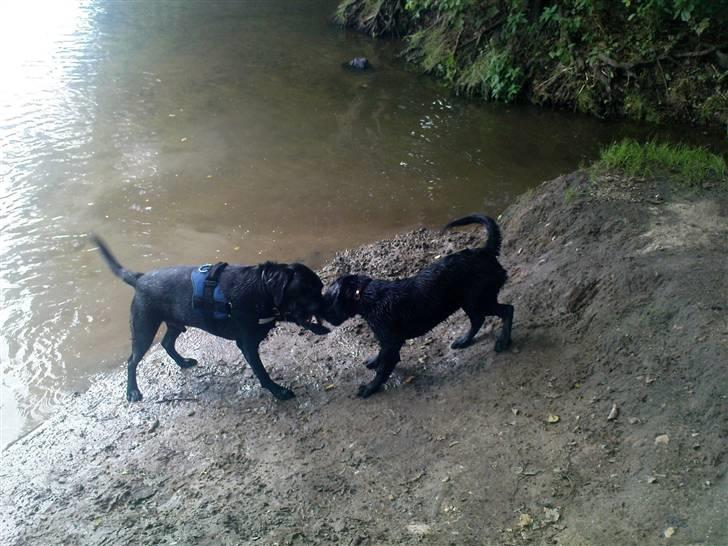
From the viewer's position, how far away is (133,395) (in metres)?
5.00

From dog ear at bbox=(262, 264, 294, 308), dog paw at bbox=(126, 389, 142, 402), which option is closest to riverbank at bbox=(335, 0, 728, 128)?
dog ear at bbox=(262, 264, 294, 308)

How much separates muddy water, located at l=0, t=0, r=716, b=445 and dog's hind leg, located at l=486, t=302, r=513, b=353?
9.36 feet

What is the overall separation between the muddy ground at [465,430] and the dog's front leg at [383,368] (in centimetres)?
10

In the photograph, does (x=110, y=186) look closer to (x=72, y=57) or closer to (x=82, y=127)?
(x=82, y=127)

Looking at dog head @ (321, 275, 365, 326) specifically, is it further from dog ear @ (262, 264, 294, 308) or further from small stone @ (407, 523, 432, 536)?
small stone @ (407, 523, 432, 536)

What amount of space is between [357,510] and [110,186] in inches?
257

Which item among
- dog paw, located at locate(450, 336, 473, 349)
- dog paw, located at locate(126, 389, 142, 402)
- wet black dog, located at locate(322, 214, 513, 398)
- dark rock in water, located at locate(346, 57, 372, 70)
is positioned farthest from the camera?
dark rock in water, located at locate(346, 57, 372, 70)

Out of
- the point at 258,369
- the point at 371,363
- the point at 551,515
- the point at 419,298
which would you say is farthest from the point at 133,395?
the point at 551,515

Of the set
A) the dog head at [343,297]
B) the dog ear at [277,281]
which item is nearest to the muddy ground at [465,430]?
the dog head at [343,297]

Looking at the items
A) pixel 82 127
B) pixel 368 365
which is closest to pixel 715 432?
pixel 368 365

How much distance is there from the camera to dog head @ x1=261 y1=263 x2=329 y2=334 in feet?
14.5

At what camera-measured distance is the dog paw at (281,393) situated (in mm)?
4695

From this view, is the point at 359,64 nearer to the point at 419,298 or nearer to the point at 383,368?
the point at 419,298

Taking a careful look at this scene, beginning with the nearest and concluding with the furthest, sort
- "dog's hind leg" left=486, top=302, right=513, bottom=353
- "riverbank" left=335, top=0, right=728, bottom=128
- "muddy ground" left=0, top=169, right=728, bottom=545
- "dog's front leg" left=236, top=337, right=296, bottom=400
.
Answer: "muddy ground" left=0, top=169, right=728, bottom=545 < "dog's hind leg" left=486, top=302, right=513, bottom=353 < "dog's front leg" left=236, top=337, right=296, bottom=400 < "riverbank" left=335, top=0, right=728, bottom=128
